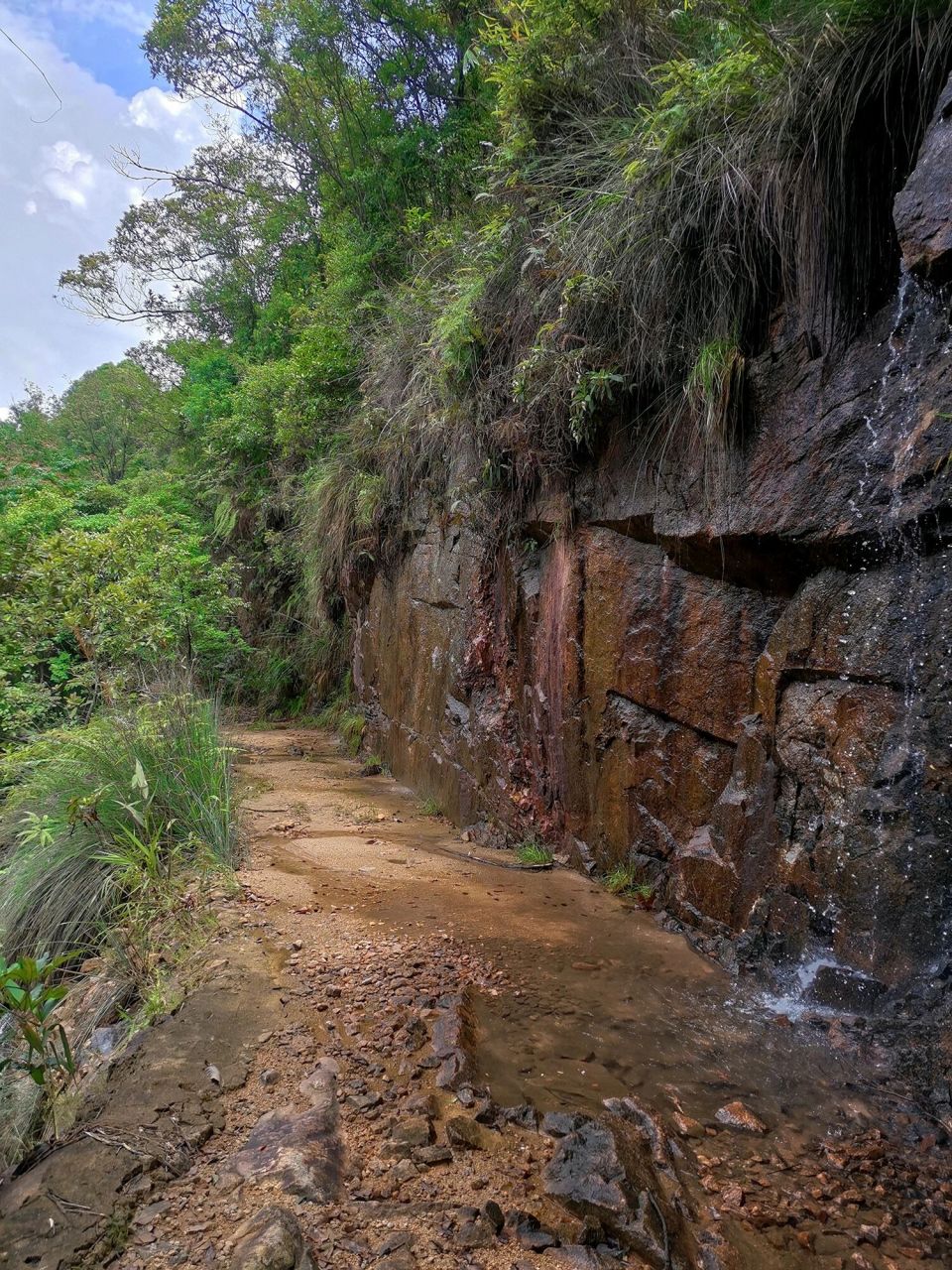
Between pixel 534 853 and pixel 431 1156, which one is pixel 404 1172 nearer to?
pixel 431 1156

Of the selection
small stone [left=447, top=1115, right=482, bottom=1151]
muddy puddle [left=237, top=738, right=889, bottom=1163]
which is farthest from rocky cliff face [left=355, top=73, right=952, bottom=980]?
small stone [left=447, top=1115, right=482, bottom=1151]

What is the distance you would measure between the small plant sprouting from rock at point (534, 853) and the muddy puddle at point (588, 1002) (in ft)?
0.55

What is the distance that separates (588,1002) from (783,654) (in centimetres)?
163

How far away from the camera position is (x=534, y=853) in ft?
15.5

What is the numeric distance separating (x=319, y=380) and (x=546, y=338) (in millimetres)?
5996

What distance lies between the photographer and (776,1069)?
2471mm

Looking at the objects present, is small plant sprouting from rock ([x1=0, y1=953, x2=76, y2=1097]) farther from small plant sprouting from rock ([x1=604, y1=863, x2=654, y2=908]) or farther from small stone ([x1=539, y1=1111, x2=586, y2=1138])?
small plant sprouting from rock ([x1=604, y1=863, x2=654, y2=908])

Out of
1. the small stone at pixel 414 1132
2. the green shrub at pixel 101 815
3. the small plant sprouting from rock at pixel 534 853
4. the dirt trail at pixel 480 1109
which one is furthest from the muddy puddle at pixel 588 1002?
the green shrub at pixel 101 815

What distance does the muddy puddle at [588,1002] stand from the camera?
90.5 inches

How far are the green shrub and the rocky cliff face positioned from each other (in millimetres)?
2124

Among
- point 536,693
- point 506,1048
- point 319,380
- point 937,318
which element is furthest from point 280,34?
point 506,1048

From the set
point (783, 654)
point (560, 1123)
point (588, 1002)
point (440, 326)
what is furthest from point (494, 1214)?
point (440, 326)

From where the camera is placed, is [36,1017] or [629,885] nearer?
[36,1017]

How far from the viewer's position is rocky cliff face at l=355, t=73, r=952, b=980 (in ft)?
8.80
